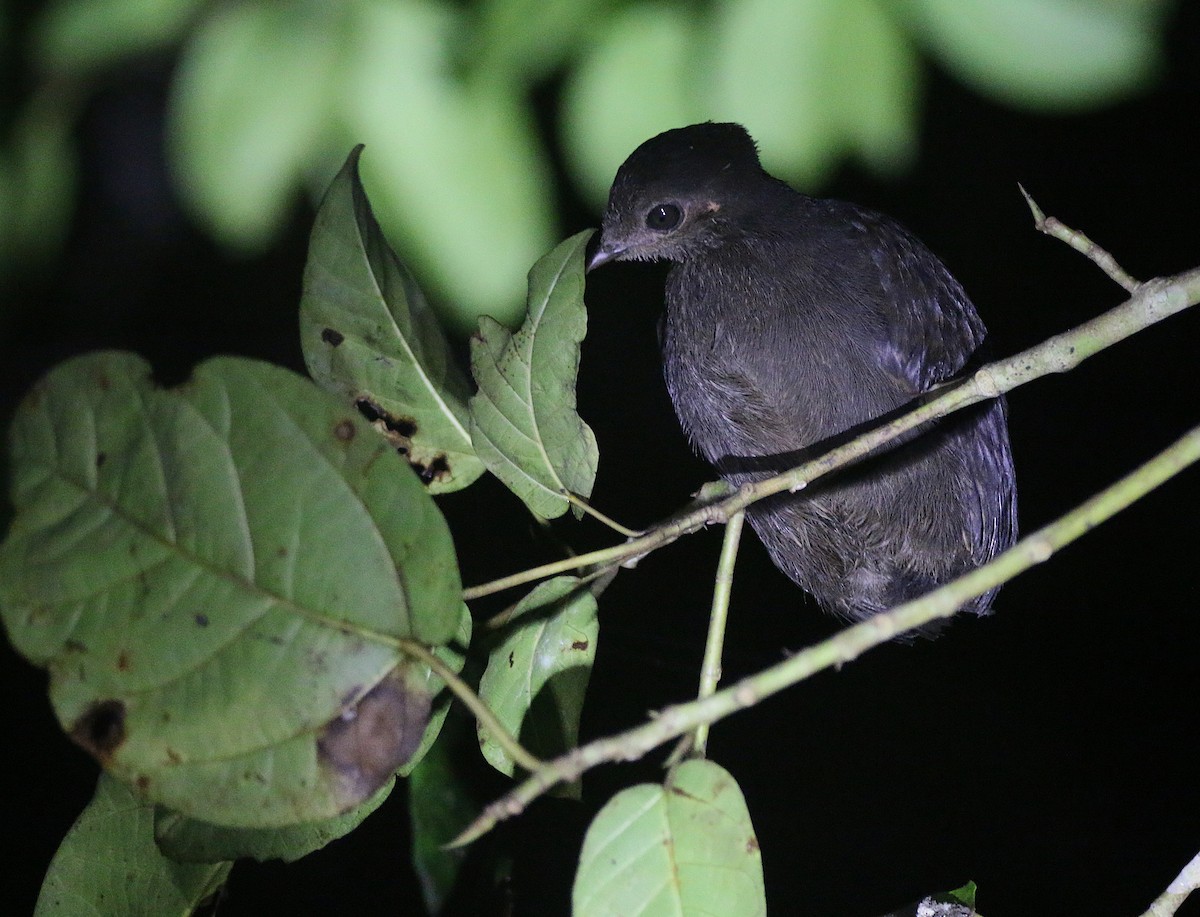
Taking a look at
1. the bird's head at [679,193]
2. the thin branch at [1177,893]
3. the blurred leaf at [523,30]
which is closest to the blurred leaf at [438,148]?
the blurred leaf at [523,30]

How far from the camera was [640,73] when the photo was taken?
878 millimetres

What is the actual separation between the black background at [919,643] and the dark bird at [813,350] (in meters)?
0.32

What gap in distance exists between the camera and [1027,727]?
136 cm

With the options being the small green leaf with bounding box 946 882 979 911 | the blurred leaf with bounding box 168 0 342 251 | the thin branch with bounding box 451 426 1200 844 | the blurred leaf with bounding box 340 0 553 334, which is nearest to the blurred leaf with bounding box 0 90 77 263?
the blurred leaf with bounding box 168 0 342 251

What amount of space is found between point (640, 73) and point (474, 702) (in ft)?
2.01

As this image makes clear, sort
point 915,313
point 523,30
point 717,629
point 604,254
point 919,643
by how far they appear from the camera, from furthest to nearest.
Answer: point 919,643, point 604,254, point 915,313, point 523,30, point 717,629

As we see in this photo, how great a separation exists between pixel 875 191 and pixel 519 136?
72cm

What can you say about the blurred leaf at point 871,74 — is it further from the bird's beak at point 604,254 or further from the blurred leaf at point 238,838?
the blurred leaf at point 238,838

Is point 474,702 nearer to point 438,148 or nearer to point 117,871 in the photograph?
point 117,871

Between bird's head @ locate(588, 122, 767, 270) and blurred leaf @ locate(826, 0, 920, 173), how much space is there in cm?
12

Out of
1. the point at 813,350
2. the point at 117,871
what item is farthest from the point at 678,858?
the point at 813,350

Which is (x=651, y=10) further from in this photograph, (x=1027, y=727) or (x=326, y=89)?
(x=1027, y=727)

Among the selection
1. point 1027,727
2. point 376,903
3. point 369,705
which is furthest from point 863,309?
point 376,903

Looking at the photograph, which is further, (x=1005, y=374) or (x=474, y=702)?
(x=1005, y=374)
